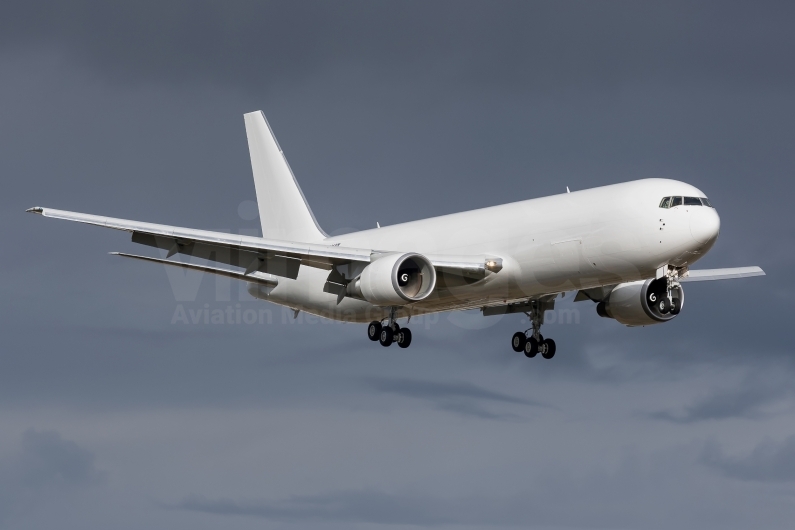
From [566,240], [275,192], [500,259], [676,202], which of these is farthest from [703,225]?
[275,192]

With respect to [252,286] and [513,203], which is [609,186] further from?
[252,286]

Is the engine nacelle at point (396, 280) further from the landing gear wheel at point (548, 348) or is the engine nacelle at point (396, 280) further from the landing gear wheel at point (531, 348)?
the landing gear wheel at point (548, 348)

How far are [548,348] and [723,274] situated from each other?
8.38 m

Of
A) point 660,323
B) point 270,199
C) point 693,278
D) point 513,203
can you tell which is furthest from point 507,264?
point 270,199

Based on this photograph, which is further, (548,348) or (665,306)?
(548,348)

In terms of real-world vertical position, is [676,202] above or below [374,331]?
above

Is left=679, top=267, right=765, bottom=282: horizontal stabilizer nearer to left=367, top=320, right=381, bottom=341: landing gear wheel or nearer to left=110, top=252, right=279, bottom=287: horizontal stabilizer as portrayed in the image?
left=367, top=320, right=381, bottom=341: landing gear wheel

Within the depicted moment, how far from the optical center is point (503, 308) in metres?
44.9

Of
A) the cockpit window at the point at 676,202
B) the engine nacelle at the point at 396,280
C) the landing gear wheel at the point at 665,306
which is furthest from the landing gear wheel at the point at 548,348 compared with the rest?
the cockpit window at the point at 676,202

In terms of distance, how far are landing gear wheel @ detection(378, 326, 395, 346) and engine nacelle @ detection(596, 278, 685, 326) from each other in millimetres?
8326

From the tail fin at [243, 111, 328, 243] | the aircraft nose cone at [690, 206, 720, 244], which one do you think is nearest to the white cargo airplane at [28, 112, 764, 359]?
the aircraft nose cone at [690, 206, 720, 244]

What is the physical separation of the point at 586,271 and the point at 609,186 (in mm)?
2887

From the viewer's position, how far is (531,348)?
44.4 m

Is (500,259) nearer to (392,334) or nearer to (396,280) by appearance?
(396,280)
